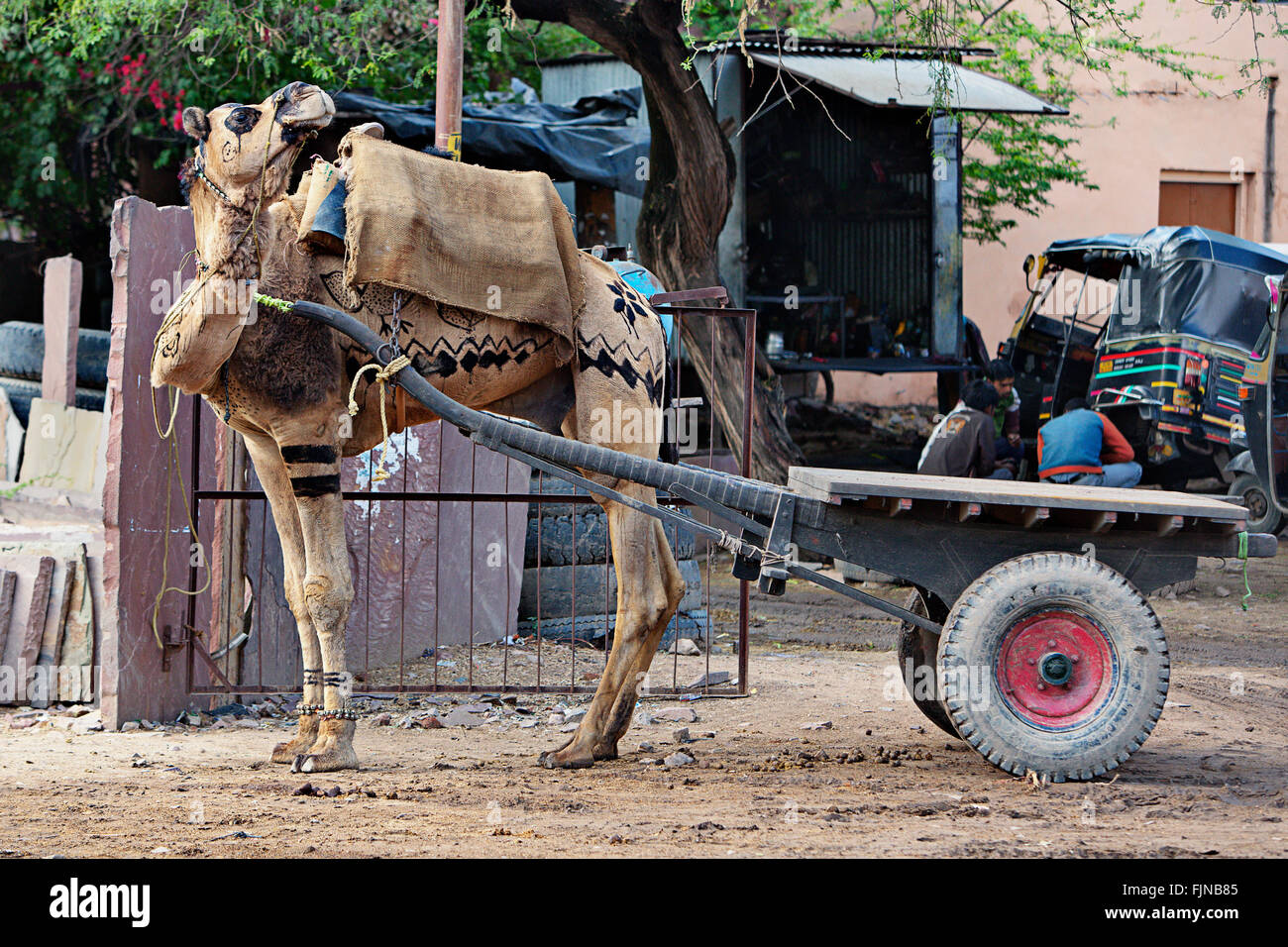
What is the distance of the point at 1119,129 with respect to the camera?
1973cm

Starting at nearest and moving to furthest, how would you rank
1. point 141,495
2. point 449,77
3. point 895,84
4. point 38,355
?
point 141,495
point 449,77
point 38,355
point 895,84

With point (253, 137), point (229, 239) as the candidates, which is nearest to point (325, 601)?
point (229, 239)

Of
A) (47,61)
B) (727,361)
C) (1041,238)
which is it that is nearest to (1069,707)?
(727,361)

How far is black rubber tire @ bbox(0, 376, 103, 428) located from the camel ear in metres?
8.15

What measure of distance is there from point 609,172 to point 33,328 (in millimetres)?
6206

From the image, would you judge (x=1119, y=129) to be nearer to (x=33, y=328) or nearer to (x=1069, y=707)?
(x=33, y=328)

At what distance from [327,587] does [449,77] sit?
367 centimetres

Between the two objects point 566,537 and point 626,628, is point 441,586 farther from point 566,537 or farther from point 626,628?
point 626,628

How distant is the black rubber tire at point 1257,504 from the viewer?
11.8 m

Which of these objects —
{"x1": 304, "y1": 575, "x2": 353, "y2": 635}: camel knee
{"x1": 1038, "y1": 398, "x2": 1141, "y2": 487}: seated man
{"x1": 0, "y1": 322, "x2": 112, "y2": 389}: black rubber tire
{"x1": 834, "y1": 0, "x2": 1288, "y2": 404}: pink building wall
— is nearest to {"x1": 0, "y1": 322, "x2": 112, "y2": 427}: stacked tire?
{"x1": 0, "y1": 322, "x2": 112, "y2": 389}: black rubber tire

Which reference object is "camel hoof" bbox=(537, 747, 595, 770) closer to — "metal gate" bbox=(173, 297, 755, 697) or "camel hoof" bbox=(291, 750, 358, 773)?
"camel hoof" bbox=(291, 750, 358, 773)

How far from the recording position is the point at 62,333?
12.4m

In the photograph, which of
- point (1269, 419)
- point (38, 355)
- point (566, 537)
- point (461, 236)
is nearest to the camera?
point (461, 236)

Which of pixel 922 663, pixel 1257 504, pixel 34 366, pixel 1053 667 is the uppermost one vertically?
pixel 34 366
